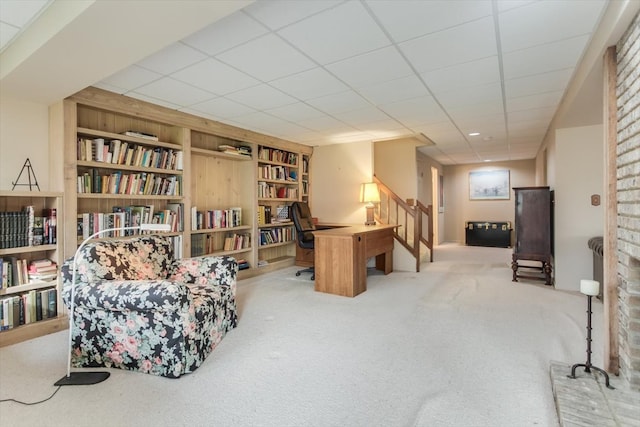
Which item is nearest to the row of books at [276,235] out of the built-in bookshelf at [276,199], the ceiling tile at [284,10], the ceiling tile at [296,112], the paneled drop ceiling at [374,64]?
the built-in bookshelf at [276,199]

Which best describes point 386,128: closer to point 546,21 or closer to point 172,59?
point 546,21

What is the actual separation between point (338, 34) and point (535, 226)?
12.3 ft

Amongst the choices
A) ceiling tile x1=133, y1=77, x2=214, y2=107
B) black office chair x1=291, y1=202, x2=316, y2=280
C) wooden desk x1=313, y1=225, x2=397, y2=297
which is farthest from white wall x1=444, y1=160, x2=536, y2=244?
ceiling tile x1=133, y1=77, x2=214, y2=107

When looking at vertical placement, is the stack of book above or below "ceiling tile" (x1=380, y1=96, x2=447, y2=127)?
below

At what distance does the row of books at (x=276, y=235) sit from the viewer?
5203 millimetres

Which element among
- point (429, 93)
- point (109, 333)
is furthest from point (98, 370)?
point (429, 93)

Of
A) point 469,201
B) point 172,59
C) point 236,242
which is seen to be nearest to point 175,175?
point 236,242

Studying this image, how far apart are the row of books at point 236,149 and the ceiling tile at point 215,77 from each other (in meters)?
1.48

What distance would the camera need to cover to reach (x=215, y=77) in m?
2.78

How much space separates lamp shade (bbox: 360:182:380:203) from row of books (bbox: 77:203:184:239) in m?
2.84

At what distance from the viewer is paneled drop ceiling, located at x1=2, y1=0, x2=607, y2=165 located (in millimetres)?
1889

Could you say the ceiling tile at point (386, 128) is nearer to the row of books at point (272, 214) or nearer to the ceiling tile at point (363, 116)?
the ceiling tile at point (363, 116)

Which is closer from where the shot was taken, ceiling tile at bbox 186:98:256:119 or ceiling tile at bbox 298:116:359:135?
ceiling tile at bbox 186:98:256:119

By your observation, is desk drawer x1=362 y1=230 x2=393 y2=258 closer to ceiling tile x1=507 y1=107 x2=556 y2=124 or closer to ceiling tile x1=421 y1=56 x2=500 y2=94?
ceiling tile x1=421 y1=56 x2=500 y2=94
